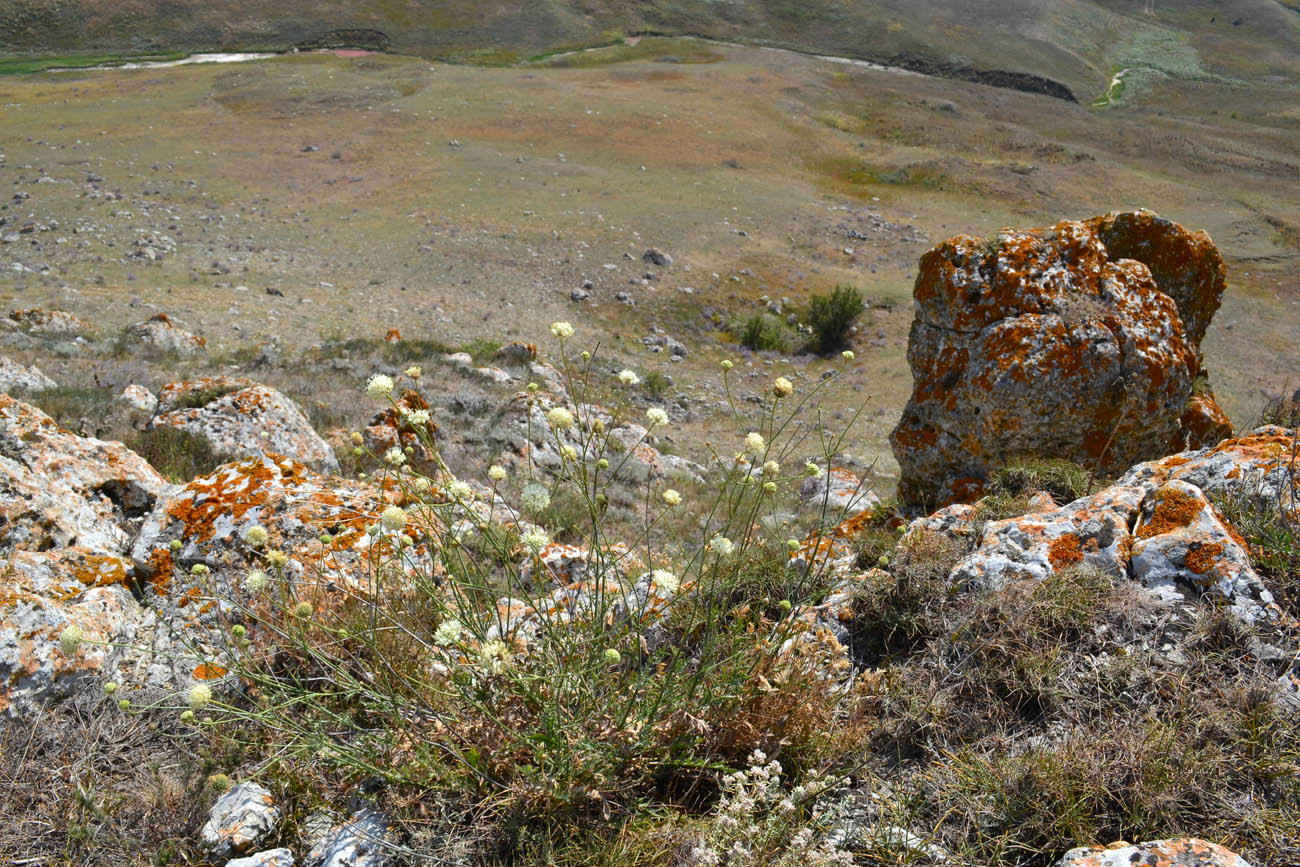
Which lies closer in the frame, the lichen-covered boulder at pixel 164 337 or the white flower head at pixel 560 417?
the white flower head at pixel 560 417

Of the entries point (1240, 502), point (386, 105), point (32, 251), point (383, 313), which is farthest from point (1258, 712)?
point (386, 105)

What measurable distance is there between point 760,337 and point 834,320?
7.16ft

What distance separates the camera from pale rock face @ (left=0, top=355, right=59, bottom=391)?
27.6ft

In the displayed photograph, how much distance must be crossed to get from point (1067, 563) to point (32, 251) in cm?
2337

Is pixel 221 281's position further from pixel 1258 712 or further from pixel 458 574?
pixel 1258 712

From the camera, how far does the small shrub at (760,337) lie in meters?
19.5

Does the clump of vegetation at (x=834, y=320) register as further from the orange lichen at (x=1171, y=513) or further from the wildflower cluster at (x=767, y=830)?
the wildflower cluster at (x=767, y=830)

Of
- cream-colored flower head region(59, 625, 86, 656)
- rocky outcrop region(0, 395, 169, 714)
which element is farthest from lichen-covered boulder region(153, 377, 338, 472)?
cream-colored flower head region(59, 625, 86, 656)

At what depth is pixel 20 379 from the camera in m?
8.66

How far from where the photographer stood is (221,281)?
17.9m

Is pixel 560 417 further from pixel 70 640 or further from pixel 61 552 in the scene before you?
pixel 61 552

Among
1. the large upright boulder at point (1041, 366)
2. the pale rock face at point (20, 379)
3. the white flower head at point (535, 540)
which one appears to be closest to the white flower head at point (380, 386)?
the white flower head at point (535, 540)

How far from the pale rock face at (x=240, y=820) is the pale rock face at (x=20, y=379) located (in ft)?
26.9

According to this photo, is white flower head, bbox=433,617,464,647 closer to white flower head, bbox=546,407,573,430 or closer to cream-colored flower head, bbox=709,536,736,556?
white flower head, bbox=546,407,573,430
